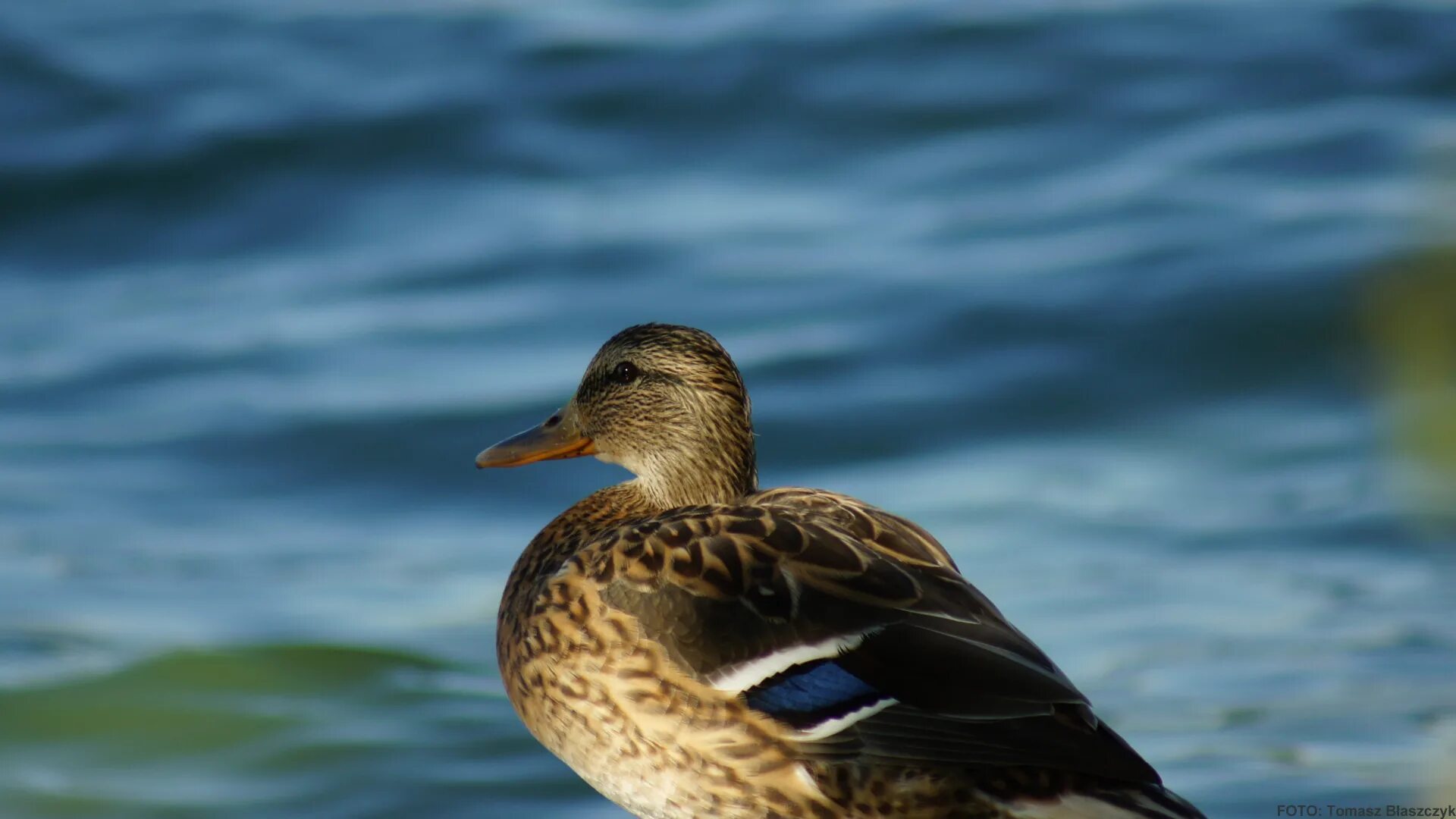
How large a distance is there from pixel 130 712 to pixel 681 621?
13.6 ft

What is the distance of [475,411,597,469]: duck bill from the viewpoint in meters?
4.68

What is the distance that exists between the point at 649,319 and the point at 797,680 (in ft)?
22.3

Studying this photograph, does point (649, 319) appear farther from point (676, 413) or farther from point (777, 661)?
point (777, 661)

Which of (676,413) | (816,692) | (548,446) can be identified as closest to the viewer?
(816,692)

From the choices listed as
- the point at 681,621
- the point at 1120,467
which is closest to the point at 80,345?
the point at 1120,467

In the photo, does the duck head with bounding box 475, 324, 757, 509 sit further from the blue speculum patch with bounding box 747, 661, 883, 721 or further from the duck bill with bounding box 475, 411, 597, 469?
the blue speculum patch with bounding box 747, 661, 883, 721

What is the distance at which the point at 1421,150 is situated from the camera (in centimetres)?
130

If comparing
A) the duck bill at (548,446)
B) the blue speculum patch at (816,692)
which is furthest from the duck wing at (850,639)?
the duck bill at (548,446)

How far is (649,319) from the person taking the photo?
10.2 metres

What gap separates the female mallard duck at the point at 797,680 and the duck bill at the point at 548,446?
21.9 inches

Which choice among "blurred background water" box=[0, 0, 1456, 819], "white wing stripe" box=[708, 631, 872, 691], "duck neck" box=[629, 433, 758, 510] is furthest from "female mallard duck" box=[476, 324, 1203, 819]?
"blurred background water" box=[0, 0, 1456, 819]

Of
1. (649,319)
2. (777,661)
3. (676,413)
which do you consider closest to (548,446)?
(676,413)

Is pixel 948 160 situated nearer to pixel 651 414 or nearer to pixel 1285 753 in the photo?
pixel 1285 753

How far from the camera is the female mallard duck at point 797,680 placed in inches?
130
